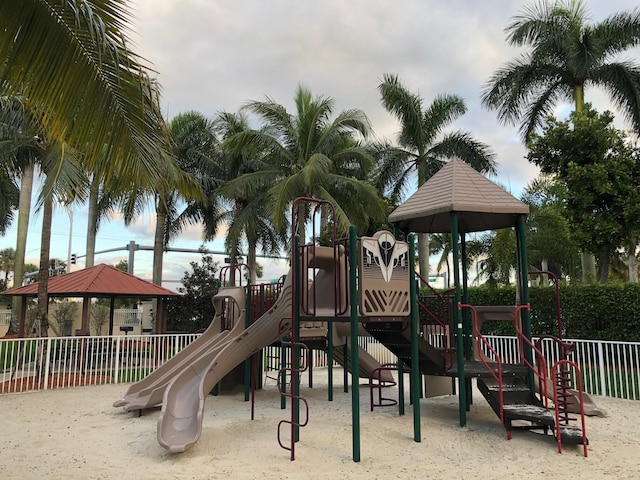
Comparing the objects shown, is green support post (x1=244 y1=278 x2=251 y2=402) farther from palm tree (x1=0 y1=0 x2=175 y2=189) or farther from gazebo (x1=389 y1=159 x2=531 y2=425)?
palm tree (x1=0 y1=0 x2=175 y2=189)

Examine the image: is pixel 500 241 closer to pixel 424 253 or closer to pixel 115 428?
pixel 424 253

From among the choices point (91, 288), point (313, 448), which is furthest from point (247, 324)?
point (91, 288)

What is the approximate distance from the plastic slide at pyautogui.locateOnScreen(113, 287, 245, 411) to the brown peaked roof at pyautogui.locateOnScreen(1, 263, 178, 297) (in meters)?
7.01

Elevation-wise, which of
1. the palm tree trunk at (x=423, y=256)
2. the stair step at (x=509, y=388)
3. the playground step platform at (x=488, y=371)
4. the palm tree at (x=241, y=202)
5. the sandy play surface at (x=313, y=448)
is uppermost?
the palm tree at (x=241, y=202)

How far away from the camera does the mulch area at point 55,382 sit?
36.5ft

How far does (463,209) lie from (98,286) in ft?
42.5

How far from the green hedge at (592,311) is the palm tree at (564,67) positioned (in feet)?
21.9

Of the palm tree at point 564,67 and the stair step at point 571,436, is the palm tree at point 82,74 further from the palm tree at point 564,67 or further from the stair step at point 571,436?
the palm tree at point 564,67

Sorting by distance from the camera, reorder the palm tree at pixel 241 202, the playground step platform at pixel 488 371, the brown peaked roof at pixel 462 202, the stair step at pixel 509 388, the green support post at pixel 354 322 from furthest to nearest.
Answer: the palm tree at pixel 241 202, the brown peaked roof at pixel 462 202, the playground step platform at pixel 488 371, the stair step at pixel 509 388, the green support post at pixel 354 322

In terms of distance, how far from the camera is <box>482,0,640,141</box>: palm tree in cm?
1891

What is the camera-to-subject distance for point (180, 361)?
9.97 metres

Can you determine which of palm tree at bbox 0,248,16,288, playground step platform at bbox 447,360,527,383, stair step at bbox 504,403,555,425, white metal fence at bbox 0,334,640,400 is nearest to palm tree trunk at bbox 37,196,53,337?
white metal fence at bbox 0,334,640,400

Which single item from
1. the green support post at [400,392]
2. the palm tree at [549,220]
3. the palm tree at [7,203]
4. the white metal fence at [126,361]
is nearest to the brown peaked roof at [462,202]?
the green support post at [400,392]

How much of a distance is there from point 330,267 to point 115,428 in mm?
4118
